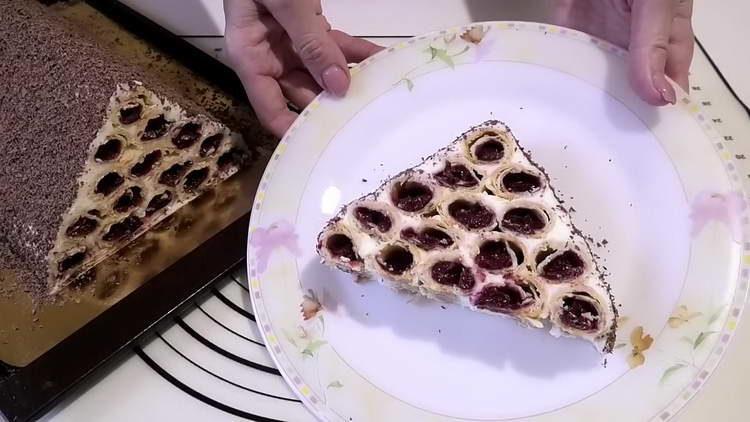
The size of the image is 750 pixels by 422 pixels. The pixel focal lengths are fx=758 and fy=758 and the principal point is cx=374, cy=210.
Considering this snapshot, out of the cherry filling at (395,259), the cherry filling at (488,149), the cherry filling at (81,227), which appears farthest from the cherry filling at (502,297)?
the cherry filling at (81,227)

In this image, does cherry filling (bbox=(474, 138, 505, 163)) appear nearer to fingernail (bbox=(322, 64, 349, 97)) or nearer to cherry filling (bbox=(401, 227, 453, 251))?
cherry filling (bbox=(401, 227, 453, 251))

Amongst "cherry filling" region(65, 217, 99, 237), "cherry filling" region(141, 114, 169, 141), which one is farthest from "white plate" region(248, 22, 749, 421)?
"cherry filling" region(65, 217, 99, 237)

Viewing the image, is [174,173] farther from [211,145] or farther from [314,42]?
[314,42]

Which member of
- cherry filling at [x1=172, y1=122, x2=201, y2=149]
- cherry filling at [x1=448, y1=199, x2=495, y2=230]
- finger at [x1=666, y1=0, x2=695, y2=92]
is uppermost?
finger at [x1=666, y1=0, x2=695, y2=92]

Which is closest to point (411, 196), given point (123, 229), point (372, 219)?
point (372, 219)

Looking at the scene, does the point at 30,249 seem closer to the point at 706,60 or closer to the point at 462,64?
the point at 462,64

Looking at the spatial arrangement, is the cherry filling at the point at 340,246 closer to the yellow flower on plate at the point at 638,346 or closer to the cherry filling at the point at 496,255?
the cherry filling at the point at 496,255

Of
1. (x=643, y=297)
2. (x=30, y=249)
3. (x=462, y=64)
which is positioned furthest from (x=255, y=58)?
(x=643, y=297)
